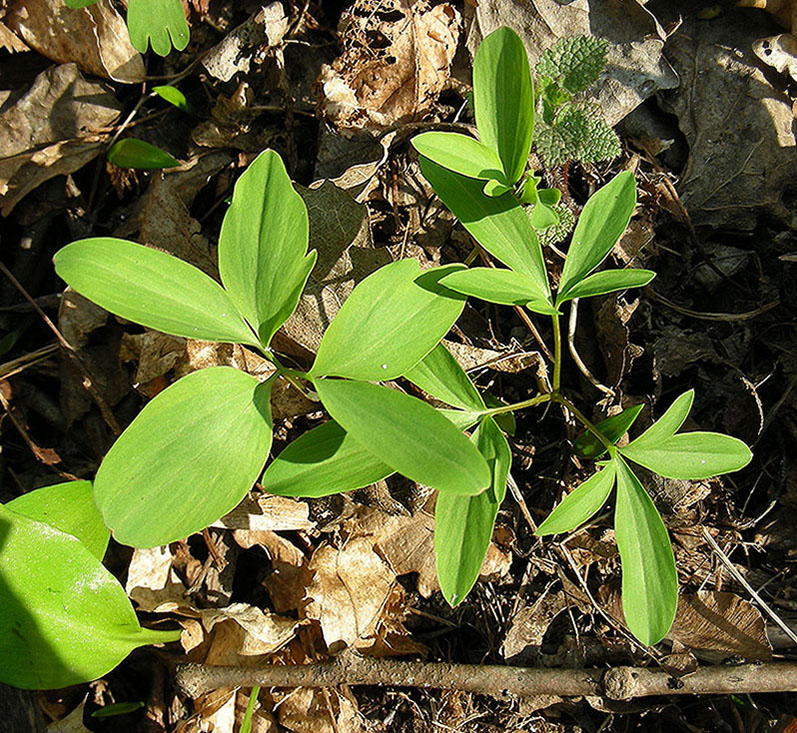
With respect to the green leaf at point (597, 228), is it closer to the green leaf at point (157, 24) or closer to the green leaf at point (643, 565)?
the green leaf at point (643, 565)

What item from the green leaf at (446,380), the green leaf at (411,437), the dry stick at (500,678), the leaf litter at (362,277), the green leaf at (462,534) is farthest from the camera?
the leaf litter at (362,277)

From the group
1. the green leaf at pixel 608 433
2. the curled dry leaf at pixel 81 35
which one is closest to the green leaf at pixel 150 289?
the green leaf at pixel 608 433

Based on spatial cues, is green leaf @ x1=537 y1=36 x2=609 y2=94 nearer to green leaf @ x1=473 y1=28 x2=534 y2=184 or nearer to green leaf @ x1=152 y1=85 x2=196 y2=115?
green leaf @ x1=473 y1=28 x2=534 y2=184

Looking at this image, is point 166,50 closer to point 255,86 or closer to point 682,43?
point 255,86

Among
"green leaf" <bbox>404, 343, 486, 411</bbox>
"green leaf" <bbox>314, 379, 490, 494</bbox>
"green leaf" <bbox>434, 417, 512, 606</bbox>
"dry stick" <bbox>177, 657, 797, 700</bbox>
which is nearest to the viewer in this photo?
"green leaf" <bbox>314, 379, 490, 494</bbox>

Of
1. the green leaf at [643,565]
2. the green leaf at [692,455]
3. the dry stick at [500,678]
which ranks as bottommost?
the dry stick at [500,678]

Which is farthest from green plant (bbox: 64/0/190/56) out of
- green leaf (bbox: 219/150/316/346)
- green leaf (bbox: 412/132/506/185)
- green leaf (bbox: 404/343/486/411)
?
green leaf (bbox: 404/343/486/411)
